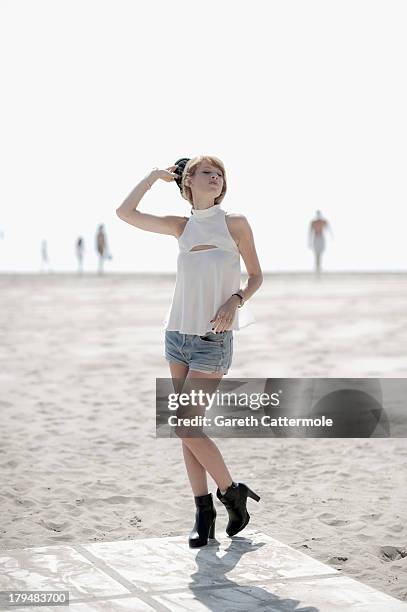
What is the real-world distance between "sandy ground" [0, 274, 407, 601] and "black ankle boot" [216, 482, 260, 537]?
36 cm

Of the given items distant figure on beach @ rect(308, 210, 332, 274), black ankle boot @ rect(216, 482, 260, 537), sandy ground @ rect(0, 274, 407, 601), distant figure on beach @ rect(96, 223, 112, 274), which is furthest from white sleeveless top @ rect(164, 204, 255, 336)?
distant figure on beach @ rect(96, 223, 112, 274)

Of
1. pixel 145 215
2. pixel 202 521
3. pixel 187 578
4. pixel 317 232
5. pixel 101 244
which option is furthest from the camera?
pixel 101 244

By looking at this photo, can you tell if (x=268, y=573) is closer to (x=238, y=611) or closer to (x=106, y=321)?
(x=238, y=611)

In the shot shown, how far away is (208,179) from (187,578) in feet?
6.28

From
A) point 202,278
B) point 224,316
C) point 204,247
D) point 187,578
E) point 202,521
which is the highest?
point 204,247

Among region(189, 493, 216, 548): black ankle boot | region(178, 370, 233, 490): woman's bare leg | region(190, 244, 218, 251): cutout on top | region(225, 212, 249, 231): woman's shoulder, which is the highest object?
region(225, 212, 249, 231): woman's shoulder

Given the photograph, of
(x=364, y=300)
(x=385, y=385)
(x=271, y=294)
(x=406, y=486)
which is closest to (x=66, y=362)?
(x=385, y=385)

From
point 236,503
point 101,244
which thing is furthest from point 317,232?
point 236,503

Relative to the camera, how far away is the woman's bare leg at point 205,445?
198 inches

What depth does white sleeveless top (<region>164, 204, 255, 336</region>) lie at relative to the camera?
5027mm

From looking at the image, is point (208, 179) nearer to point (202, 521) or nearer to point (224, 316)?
point (224, 316)

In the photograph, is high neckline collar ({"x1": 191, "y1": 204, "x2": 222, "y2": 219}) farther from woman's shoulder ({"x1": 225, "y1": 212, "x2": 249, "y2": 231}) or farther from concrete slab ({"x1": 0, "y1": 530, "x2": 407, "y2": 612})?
concrete slab ({"x1": 0, "y1": 530, "x2": 407, "y2": 612})

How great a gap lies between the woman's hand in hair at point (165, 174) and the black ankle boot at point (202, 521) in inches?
64.7

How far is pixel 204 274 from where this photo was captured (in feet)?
16.5
